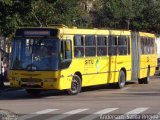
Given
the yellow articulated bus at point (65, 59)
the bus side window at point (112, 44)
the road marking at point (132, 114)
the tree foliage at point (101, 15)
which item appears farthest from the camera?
the tree foliage at point (101, 15)

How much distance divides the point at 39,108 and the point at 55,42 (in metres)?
5.05

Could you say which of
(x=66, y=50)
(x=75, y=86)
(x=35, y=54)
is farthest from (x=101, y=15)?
(x=35, y=54)

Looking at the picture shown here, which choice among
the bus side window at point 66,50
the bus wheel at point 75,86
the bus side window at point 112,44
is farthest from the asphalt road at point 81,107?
the bus side window at point 112,44

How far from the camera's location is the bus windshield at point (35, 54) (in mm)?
22062

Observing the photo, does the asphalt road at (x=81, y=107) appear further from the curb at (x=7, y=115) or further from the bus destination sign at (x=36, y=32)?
the bus destination sign at (x=36, y=32)

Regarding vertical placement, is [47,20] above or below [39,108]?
above

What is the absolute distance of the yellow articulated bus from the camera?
22.1 metres

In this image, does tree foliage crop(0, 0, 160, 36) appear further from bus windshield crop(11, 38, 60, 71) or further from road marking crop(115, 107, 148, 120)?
road marking crop(115, 107, 148, 120)

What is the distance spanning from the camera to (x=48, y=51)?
2219cm

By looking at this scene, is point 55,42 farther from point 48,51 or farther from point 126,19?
point 126,19

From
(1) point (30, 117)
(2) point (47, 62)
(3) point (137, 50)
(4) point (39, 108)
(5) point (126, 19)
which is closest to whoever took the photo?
(1) point (30, 117)

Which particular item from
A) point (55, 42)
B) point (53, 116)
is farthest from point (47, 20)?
point (53, 116)

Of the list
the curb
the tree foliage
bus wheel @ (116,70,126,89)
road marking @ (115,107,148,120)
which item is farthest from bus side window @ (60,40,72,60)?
road marking @ (115,107,148,120)

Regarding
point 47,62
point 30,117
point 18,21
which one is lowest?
point 30,117
